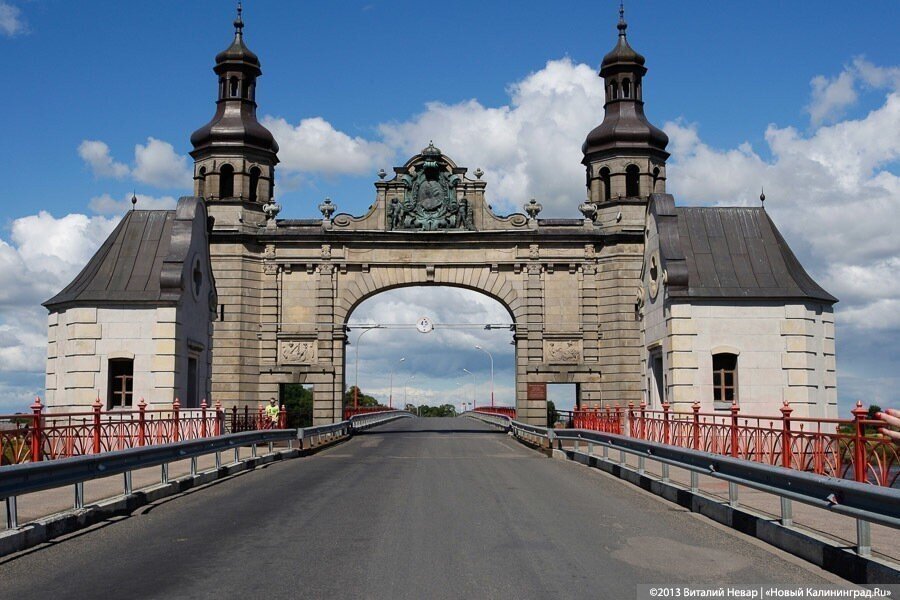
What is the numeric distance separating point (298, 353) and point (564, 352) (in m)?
12.0

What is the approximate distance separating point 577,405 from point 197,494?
3107 centimetres

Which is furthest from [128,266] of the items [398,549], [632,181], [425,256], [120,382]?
[632,181]

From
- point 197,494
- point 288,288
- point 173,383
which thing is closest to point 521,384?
point 288,288

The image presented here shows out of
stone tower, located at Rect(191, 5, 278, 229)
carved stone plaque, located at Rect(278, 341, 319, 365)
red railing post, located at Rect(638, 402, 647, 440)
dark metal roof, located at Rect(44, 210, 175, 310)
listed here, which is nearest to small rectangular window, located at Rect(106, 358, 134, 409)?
dark metal roof, located at Rect(44, 210, 175, 310)

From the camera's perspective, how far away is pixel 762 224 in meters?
31.7

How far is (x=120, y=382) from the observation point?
28031 mm

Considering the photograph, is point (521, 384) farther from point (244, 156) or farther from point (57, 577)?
point (57, 577)

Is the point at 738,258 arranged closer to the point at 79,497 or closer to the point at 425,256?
the point at 425,256

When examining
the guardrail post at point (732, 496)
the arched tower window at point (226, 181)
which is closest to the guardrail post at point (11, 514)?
the guardrail post at point (732, 496)

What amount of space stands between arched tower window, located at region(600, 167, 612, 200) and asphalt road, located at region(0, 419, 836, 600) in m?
30.2

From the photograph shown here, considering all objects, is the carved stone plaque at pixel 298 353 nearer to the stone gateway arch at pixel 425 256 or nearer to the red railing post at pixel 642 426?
the stone gateway arch at pixel 425 256

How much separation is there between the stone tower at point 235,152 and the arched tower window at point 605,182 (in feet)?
50.3

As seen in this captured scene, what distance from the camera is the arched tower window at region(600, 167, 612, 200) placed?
44.4 metres

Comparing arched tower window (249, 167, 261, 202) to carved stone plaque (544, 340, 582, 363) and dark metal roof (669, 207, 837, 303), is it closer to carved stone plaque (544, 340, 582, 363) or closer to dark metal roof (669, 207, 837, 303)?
carved stone plaque (544, 340, 582, 363)
